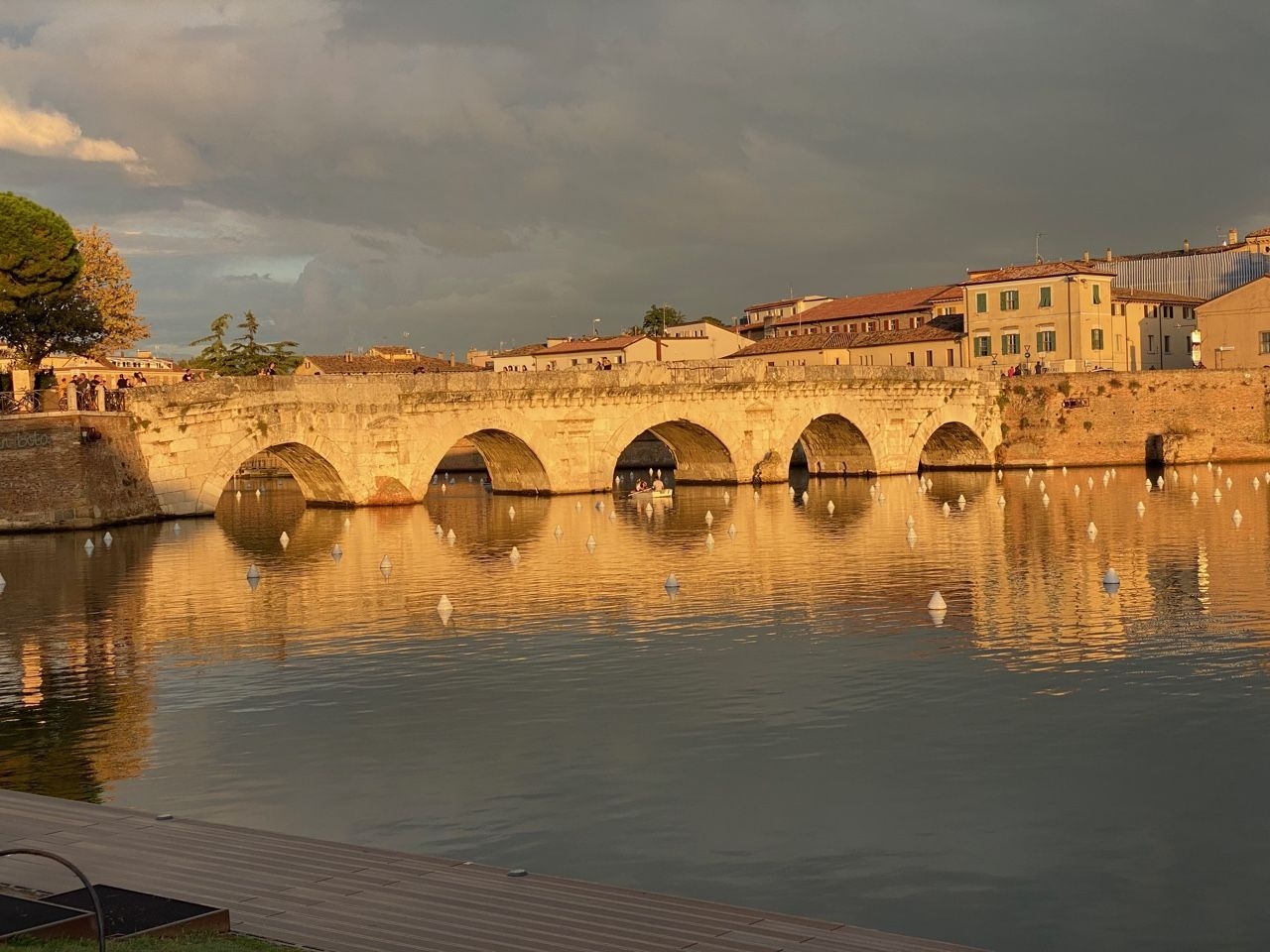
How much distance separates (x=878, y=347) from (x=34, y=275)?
61.0m

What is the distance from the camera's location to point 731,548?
41.7 m

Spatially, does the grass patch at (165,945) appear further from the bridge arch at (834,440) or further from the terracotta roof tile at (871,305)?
the terracotta roof tile at (871,305)

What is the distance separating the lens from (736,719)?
19.4 meters

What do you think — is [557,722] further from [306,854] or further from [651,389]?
[651,389]

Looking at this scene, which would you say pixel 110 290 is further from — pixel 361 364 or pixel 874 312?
pixel 874 312

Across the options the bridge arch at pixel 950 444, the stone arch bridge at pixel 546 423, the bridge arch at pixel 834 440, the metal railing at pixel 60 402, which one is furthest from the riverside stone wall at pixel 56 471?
the bridge arch at pixel 950 444

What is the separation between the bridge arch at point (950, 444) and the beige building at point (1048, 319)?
1232cm

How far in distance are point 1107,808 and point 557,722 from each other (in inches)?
285

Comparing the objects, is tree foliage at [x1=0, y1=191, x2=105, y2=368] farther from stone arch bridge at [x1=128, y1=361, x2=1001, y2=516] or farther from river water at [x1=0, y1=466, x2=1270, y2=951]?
river water at [x1=0, y1=466, x2=1270, y2=951]

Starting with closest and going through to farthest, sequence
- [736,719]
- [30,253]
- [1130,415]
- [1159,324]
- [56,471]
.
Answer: [736,719]
[56,471]
[30,253]
[1130,415]
[1159,324]

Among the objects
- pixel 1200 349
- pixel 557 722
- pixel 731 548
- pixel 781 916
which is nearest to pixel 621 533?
pixel 731 548

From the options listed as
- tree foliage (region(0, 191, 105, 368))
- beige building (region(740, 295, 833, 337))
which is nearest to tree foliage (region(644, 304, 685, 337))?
beige building (region(740, 295, 833, 337))

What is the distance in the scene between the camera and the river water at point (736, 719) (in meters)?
13.5

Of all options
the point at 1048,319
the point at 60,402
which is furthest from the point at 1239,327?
the point at 60,402
